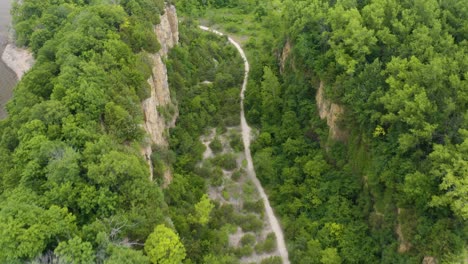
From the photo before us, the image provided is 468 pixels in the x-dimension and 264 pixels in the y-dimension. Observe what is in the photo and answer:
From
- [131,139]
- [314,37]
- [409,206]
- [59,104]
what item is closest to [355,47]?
[314,37]

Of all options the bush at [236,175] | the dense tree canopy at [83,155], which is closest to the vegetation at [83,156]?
the dense tree canopy at [83,155]

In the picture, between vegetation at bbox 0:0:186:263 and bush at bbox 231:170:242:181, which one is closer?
vegetation at bbox 0:0:186:263

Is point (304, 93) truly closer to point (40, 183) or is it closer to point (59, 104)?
point (59, 104)

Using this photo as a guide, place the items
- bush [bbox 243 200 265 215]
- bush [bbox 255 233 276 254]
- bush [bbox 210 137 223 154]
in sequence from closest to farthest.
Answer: bush [bbox 255 233 276 254]
bush [bbox 243 200 265 215]
bush [bbox 210 137 223 154]

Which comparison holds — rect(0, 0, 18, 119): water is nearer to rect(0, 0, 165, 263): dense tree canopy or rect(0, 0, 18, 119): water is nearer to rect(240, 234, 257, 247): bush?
rect(0, 0, 165, 263): dense tree canopy

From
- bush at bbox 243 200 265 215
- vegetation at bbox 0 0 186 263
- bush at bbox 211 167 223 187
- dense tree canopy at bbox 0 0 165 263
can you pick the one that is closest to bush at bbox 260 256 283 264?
bush at bbox 243 200 265 215

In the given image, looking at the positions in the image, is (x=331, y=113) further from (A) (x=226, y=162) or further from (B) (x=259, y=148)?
(A) (x=226, y=162)

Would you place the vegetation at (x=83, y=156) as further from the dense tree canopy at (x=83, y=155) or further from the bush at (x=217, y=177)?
the bush at (x=217, y=177)
